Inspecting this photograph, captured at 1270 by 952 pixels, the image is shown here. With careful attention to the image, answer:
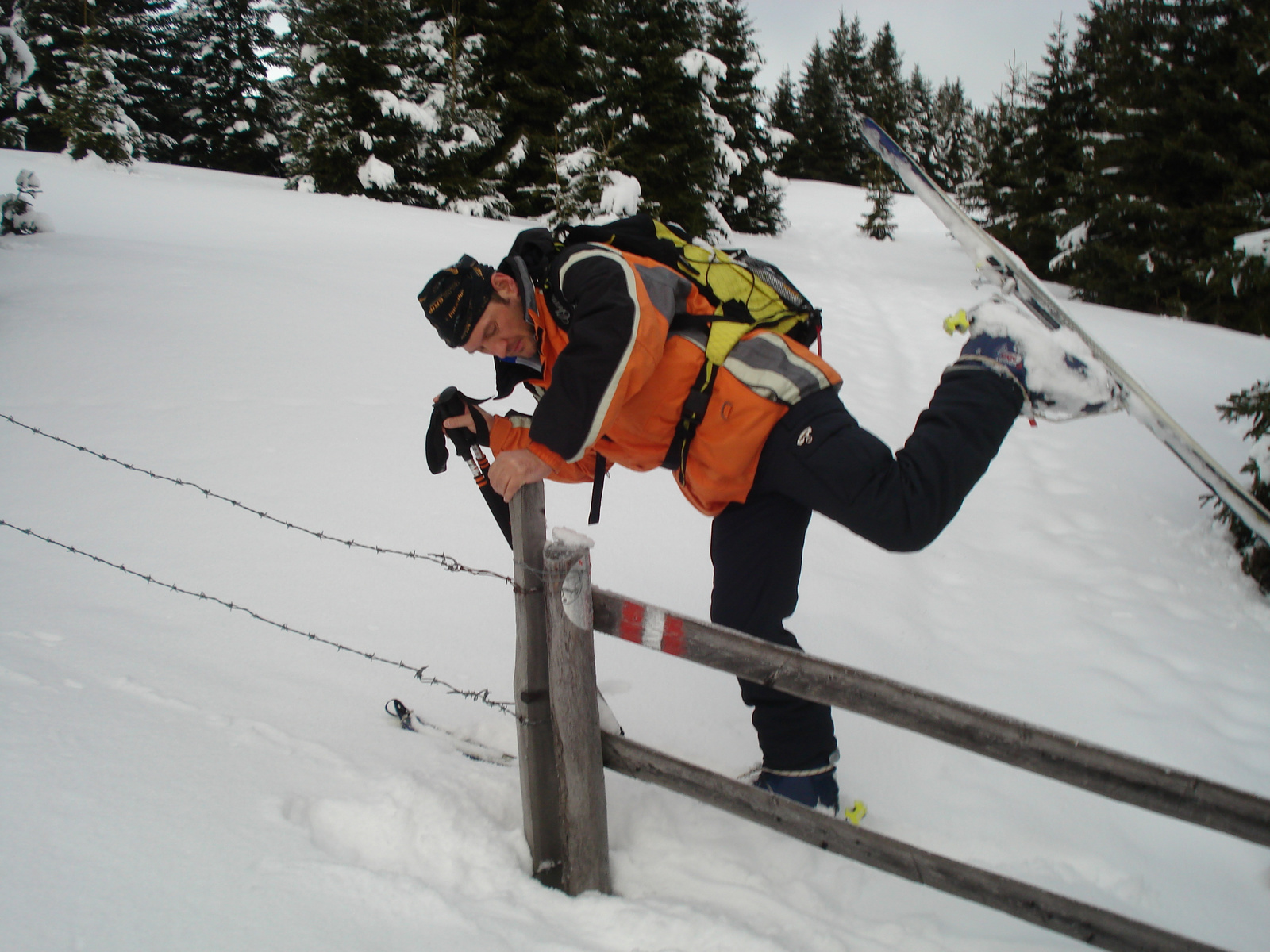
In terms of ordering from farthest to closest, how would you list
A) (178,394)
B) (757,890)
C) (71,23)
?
(71,23), (178,394), (757,890)

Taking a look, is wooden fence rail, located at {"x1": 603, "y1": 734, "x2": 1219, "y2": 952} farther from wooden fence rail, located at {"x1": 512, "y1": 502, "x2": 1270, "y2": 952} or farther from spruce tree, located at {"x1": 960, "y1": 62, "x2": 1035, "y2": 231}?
spruce tree, located at {"x1": 960, "y1": 62, "x2": 1035, "y2": 231}

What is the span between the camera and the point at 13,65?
12.8 m

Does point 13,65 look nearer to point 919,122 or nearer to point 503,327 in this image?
point 503,327

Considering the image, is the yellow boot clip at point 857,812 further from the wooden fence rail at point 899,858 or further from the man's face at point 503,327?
the man's face at point 503,327

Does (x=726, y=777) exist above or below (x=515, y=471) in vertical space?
below

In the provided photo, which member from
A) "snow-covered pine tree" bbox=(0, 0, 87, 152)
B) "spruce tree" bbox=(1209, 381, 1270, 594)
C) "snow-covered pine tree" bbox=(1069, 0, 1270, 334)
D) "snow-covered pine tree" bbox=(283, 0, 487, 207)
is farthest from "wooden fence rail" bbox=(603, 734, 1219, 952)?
"snow-covered pine tree" bbox=(0, 0, 87, 152)

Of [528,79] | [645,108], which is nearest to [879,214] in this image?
[645,108]

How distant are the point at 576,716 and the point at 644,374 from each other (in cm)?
89

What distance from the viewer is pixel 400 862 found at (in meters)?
1.93

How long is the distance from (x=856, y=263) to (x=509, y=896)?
16.4m

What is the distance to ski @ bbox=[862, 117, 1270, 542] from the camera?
2.61m

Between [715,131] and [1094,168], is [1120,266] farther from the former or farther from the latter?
[715,131]

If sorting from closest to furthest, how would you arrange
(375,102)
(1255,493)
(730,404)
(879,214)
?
(730,404) < (1255,493) < (375,102) < (879,214)

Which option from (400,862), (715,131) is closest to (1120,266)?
(715,131)
